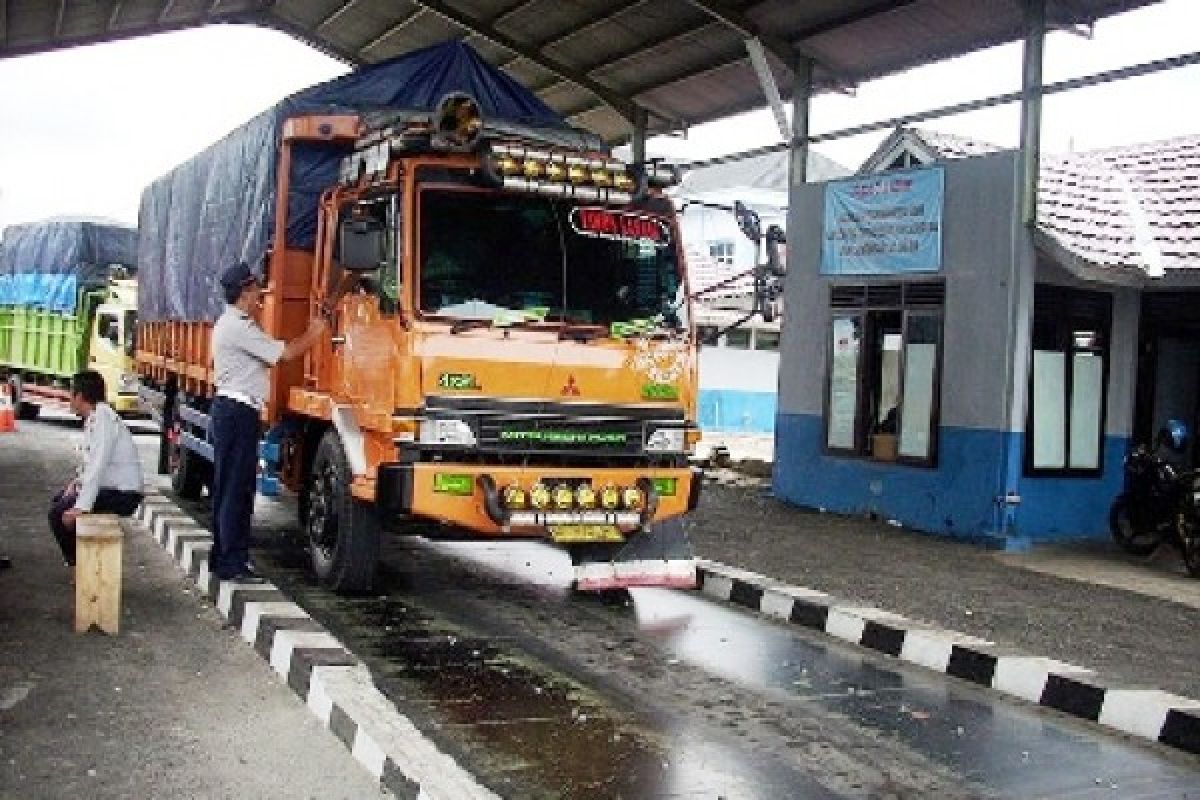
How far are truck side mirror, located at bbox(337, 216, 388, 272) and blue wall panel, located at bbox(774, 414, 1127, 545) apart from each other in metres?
6.81

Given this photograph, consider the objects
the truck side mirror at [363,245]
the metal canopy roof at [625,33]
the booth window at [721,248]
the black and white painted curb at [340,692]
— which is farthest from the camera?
the booth window at [721,248]

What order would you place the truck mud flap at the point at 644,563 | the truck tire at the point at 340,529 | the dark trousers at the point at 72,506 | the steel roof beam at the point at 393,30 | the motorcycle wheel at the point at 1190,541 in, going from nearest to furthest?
the dark trousers at the point at 72,506 < the truck tire at the point at 340,529 < the truck mud flap at the point at 644,563 < the motorcycle wheel at the point at 1190,541 < the steel roof beam at the point at 393,30

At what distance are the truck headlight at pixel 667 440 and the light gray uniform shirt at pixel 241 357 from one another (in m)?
2.46

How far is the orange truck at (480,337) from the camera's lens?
24.1ft

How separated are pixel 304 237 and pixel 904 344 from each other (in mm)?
6830

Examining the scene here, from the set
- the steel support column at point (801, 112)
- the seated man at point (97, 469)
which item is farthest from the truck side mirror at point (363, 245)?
the steel support column at point (801, 112)

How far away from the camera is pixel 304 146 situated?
9102 mm

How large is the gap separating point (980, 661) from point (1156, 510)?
5.41 meters

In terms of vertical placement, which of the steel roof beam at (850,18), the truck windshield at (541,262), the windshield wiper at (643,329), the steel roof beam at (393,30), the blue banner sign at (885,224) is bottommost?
the windshield wiper at (643,329)

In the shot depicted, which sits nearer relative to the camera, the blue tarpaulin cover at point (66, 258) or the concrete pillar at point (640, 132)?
the concrete pillar at point (640, 132)

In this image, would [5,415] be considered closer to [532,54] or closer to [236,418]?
[532,54]

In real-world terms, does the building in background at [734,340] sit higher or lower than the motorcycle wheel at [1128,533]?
higher

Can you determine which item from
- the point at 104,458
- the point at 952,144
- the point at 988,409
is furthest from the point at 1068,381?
the point at 104,458

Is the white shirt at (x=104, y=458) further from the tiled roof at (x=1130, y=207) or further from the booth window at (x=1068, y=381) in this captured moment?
the booth window at (x=1068, y=381)
